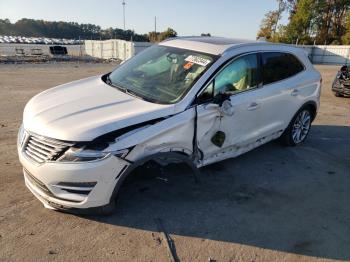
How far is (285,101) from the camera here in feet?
17.3

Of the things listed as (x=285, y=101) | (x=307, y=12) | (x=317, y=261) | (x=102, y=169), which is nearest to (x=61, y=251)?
(x=102, y=169)

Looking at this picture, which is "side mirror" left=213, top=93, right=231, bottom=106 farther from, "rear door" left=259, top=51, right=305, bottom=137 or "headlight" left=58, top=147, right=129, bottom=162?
"headlight" left=58, top=147, right=129, bottom=162

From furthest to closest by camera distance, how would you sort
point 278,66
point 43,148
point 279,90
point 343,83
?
point 343,83, point 278,66, point 279,90, point 43,148

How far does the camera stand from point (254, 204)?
4.10 meters

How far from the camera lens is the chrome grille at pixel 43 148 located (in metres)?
3.15

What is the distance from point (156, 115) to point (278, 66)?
8.34ft

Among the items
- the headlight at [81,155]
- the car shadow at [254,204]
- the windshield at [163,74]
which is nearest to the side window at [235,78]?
the windshield at [163,74]

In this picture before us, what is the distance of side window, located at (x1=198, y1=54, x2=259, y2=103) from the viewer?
4.01m

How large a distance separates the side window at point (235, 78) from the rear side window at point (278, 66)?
0.83 feet

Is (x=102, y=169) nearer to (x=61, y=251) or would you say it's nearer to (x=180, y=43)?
(x=61, y=251)

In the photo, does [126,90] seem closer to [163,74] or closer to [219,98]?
[163,74]

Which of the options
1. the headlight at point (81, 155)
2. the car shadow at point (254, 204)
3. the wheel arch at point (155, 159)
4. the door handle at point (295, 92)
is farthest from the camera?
the door handle at point (295, 92)

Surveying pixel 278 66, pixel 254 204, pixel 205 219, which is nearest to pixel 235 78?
pixel 278 66

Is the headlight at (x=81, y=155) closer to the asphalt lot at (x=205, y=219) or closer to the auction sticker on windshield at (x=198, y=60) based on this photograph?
the asphalt lot at (x=205, y=219)
